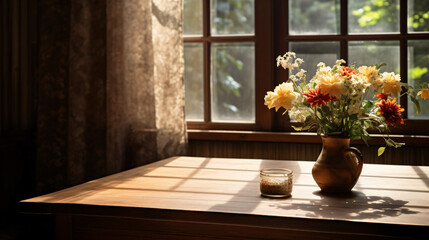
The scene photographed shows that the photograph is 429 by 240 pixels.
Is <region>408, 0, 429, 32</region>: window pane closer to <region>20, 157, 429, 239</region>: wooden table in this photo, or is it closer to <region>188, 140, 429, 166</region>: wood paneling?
<region>188, 140, 429, 166</region>: wood paneling

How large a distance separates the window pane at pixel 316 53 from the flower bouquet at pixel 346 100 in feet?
4.01

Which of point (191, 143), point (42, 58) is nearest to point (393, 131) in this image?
point (191, 143)

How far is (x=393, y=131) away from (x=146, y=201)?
171 centimetres

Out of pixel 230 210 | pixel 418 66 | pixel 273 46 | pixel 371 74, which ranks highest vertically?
pixel 273 46

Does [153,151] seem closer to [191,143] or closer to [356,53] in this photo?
[191,143]

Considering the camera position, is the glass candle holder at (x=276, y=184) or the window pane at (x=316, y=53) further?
the window pane at (x=316, y=53)

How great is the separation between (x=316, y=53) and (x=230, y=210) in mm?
1695

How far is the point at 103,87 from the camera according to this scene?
2.58 metres

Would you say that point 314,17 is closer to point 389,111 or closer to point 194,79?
point 194,79

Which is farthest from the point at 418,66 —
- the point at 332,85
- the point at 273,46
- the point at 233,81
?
the point at 332,85

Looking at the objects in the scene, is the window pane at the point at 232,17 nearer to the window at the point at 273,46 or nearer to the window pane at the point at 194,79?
the window at the point at 273,46

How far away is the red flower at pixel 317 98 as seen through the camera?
1.47m

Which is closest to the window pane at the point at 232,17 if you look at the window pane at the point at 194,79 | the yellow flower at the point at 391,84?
the window pane at the point at 194,79

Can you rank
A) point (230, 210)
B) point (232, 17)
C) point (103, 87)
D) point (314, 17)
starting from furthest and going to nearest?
point (232, 17) → point (314, 17) → point (103, 87) → point (230, 210)
